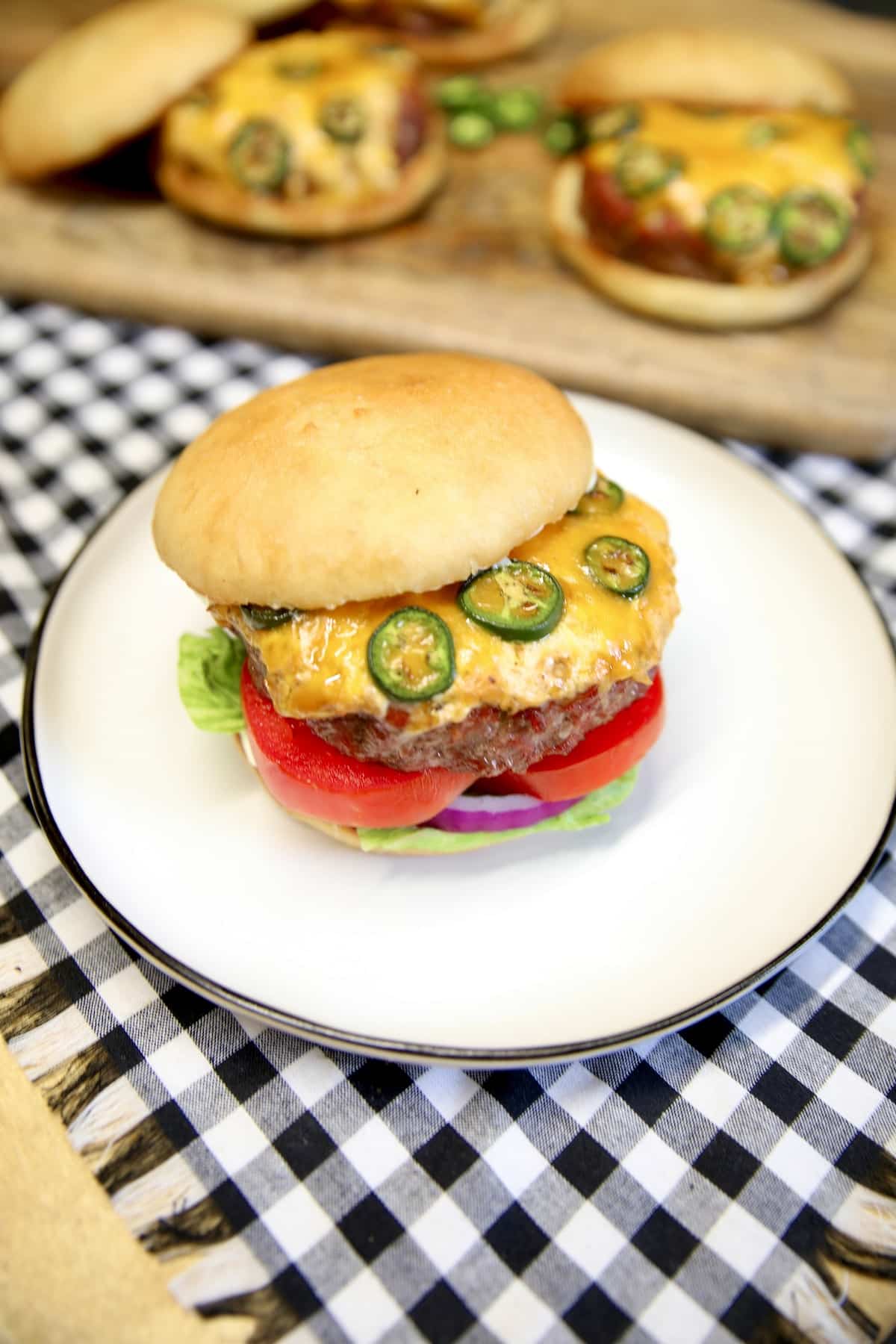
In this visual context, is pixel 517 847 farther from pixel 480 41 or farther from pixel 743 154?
pixel 480 41

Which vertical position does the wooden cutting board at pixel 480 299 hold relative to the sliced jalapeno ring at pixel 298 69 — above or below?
below

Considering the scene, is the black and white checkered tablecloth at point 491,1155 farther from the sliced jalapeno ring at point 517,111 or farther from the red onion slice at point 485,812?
the sliced jalapeno ring at point 517,111

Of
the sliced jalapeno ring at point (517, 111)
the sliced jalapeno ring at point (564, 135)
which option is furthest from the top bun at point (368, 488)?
the sliced jalapeno ring at point (517, 111)

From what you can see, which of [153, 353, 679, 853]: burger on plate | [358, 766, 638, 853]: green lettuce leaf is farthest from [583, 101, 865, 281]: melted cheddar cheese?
[358, 766, 638, 853]: green lettuce leaf

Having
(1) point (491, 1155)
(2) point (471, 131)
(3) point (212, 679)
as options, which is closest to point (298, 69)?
(2) point (471, 131)

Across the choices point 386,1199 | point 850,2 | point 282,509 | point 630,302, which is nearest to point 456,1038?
point 386,1199

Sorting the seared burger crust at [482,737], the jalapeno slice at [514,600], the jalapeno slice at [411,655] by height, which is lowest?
the seared burger crust at [482,737]

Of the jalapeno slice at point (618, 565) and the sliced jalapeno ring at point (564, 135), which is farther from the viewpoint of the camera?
the sliced jalapeno ring at point (564, 135)
